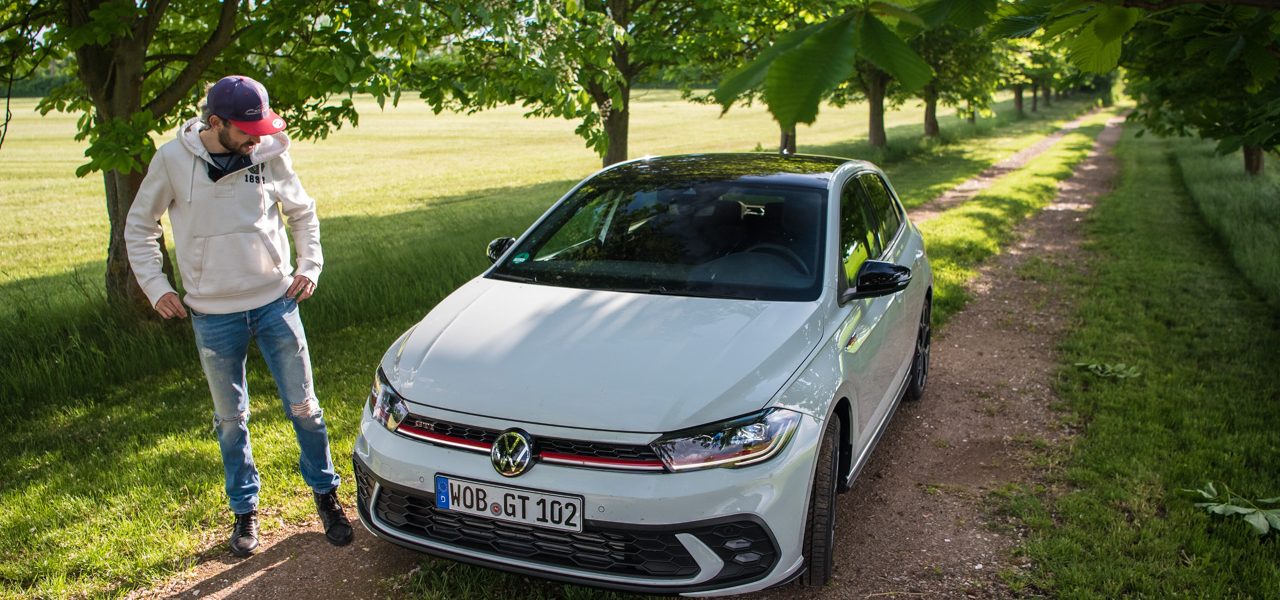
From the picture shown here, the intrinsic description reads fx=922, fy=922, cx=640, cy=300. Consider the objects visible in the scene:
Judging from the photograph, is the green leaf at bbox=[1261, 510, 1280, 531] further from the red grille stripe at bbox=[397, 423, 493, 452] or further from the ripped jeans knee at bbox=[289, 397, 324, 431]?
the ripped jeans knee at bbox=[289, 397, 324, 431]

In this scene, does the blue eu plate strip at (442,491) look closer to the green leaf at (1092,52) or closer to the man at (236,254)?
the man at (236,254)

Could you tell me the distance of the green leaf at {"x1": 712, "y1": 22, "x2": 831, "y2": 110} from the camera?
1.22m

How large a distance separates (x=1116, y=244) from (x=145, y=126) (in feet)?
34.6

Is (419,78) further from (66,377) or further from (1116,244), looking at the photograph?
(1116,244)

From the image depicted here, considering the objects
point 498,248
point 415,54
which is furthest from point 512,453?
point 415,54

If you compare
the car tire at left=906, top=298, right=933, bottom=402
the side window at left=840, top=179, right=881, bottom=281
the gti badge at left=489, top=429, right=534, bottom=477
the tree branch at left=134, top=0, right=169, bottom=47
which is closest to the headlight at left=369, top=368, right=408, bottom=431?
the gti badge at left=489, top=429, right=534, bottom=477

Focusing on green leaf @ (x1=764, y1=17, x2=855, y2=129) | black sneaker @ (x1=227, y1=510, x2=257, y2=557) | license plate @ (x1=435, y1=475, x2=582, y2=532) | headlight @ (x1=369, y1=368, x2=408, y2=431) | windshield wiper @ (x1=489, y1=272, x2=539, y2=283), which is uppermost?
green leaf @ (x1=764, y1=17, x2=855, y2=129)

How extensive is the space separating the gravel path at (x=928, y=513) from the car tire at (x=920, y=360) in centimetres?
11

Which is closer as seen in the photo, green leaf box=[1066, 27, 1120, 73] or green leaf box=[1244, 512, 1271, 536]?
green leaf box=[1066, 27, 1120, 73]

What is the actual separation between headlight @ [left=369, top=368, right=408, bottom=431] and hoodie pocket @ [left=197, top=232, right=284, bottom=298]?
0.65 metres

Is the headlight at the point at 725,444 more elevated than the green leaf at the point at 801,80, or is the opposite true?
the green leaf at the point at 801,80

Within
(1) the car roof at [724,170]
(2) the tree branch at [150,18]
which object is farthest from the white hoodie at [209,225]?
(2) the tree branch at [150,18]

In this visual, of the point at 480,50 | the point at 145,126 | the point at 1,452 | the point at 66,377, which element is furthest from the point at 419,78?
the point at 1,452

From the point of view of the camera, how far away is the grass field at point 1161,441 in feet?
11.8
